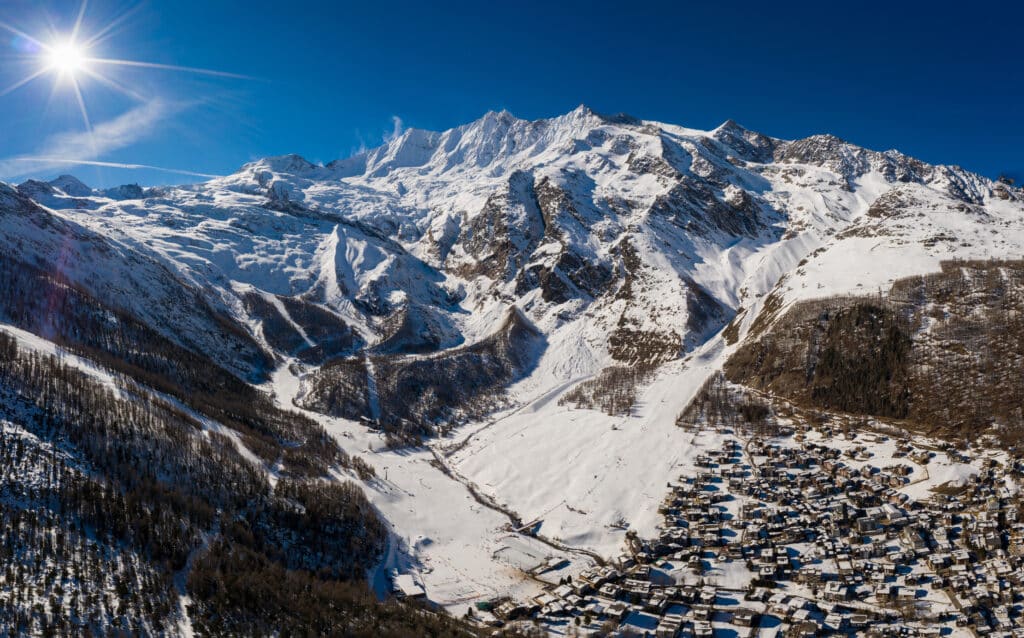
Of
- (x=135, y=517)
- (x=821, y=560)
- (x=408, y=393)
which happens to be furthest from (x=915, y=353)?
(x=135, y=517)

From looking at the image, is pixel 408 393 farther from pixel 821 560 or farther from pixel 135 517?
pixel 821 560

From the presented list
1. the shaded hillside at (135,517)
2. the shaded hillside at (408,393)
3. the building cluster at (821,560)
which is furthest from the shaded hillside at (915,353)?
the shaded hillside at (135,517)

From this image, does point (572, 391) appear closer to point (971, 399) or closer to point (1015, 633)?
point (971, 399)

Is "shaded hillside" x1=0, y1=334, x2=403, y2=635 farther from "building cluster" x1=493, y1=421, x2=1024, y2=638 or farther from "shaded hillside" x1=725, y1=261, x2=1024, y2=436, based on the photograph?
"shaded hillside" x1=725, y1=261, x2=1024, y2=436

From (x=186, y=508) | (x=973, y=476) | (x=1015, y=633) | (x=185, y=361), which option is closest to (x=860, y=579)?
(x=1015, y=633)

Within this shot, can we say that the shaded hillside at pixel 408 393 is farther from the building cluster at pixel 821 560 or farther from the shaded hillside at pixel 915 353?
the building cluster at pixel 821 560

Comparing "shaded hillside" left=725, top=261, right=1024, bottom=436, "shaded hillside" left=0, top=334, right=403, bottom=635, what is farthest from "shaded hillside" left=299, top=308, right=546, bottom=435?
"shaded hillside" left=725, top=261, right=1024, bottom=436
